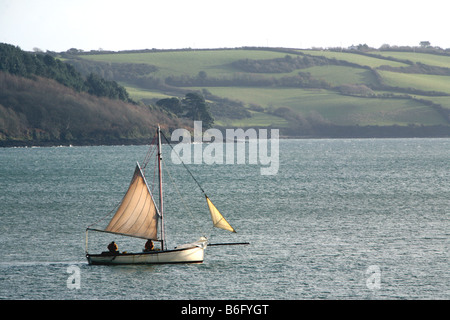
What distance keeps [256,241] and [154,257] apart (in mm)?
10415

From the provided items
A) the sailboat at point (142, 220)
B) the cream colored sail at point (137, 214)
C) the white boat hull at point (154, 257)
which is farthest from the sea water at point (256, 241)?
the cream colored sail at point (137, 214)

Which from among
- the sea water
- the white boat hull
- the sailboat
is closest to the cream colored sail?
the sailboat

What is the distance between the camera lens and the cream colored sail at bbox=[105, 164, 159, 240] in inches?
1747

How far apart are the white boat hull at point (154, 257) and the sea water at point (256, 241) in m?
0.41

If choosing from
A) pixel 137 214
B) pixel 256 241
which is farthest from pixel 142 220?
pixel 256 241

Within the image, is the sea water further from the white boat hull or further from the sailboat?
the sailboat

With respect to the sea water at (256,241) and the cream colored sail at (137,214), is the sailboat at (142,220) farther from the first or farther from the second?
the sea water at (256,241)

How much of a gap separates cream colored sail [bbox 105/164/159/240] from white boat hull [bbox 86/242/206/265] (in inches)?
74.4

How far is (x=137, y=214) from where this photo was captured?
146 ft

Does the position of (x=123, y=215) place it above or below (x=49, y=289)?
above

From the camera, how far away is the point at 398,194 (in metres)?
81.7

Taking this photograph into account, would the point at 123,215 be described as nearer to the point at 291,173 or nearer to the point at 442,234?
the point at 442,234
